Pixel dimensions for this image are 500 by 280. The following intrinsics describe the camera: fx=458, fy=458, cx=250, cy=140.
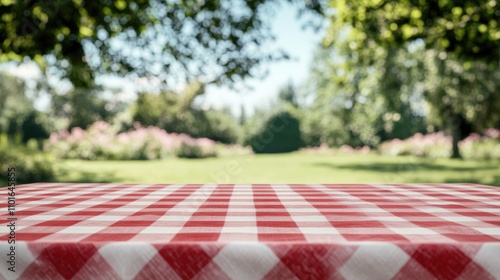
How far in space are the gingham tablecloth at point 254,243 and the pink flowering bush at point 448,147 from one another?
23.6 metres

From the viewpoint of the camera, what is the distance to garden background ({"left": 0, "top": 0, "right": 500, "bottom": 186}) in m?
9.16

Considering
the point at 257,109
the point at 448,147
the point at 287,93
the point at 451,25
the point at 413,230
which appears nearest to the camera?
the point at 413,230

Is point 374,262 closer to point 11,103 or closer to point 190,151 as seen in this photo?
point 190,151

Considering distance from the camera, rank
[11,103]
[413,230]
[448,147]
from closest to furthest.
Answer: [413,230] < [448,147] < [11,103]

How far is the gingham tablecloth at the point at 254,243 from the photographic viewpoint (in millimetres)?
1096

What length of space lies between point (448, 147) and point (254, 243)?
1021 inches

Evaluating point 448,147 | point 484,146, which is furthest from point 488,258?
point 448,147

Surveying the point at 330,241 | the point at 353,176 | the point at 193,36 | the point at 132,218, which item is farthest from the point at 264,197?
the point at 353,176

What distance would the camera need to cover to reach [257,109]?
29.5 metres

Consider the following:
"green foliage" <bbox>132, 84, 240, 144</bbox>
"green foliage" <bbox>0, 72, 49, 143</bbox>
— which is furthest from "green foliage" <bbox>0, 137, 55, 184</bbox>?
"green foliage" <bbox>0, 72, 49, 143</bbox>

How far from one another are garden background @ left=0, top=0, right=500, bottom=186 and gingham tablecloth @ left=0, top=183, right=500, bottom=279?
12.1 ft

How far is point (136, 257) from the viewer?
1.11 meters

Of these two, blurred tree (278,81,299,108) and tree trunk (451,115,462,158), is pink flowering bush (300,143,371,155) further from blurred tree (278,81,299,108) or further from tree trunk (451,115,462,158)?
blurred tree (278,81,299,108)

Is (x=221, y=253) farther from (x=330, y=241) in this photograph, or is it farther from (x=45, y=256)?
(x=45, y=256)
